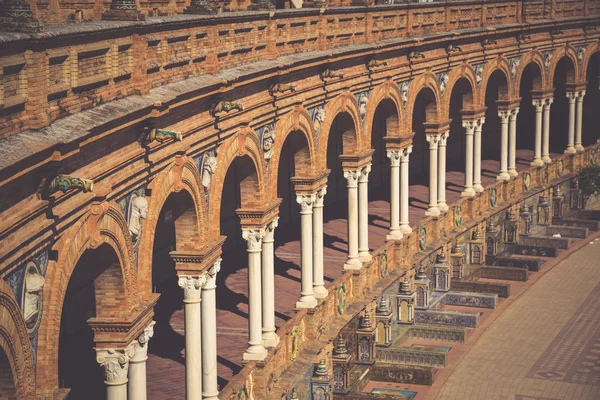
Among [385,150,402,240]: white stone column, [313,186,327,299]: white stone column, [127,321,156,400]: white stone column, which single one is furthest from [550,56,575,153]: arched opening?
[127,321,156,400]: white stone column

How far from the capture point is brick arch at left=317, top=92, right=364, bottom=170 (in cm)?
2767

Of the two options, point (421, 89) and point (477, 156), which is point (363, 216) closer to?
point (421, 89)

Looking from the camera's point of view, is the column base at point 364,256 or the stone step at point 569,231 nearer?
the column base at point 364,256

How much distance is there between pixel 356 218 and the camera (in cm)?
2991

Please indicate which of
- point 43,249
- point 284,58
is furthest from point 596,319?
point 43,249

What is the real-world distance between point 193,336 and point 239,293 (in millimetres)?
9005

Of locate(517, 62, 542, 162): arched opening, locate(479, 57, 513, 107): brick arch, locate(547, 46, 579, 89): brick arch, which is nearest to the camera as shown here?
locate(479, 57, 513, 107): brick arch

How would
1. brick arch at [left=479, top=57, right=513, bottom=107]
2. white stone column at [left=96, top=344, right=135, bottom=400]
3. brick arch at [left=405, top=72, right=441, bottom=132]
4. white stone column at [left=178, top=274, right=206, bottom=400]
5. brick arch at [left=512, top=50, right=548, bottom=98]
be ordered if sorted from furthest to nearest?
brick arch at [left=512, top=50, right=548, bottom=98], brick arch at [left=479, top=57, right=513, bottom=107], brick arch at [left=405, top=72, right=441, bottom=132], white stone column at [left=178, top=274, right=206, bottom=400], white stone column at [left=96, top=344, right=135, bottom=400]

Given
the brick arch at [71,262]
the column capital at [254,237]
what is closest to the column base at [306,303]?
the column capital at [254,237]

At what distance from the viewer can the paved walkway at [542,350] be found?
89.7 ft

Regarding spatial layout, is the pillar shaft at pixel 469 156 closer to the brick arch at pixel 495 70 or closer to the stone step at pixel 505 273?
the brick arch at pixel 495 70

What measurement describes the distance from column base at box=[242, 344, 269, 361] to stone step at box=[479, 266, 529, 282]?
14.5 metres

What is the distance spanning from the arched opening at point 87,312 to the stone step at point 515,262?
48.4 ft

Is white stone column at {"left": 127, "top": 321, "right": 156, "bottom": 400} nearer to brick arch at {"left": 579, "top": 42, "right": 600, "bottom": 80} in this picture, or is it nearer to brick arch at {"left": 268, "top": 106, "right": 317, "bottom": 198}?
brick arch at {"left": 268, "top": 106, "right": 317, "bottom": 198}
